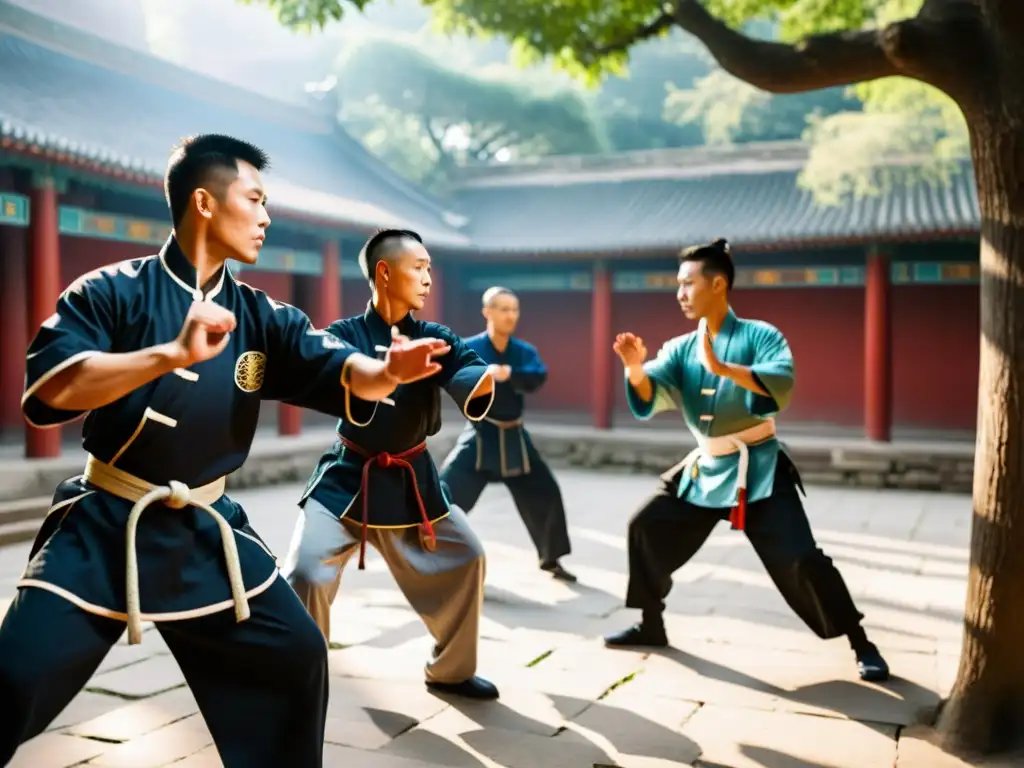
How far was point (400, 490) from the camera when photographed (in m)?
3.71

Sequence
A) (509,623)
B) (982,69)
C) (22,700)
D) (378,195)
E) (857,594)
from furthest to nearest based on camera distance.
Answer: (378,195) → (857,594) → (509,623) → (982,69) → (22,700)

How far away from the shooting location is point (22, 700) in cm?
206

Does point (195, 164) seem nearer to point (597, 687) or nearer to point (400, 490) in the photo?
point (400, 490)

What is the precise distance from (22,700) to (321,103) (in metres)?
15.4

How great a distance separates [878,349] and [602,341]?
145 inches

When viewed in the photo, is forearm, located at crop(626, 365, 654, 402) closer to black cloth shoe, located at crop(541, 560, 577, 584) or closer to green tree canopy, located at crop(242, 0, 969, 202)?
green tree canopy, located at crop(242, 0, 969, 202)

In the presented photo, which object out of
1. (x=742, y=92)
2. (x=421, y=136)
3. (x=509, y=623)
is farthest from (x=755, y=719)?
(x=421, y=136)

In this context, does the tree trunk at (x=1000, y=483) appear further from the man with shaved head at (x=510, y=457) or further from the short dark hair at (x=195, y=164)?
the man with shaved head at (x=510, y=457)

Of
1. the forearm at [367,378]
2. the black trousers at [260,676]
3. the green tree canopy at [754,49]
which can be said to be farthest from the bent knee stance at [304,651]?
the green tree canopy at [754,49]

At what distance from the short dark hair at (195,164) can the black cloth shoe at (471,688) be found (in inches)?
86.8

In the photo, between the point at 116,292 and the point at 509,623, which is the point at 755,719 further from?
the point at 116,292

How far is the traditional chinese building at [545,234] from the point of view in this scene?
10.4 meters

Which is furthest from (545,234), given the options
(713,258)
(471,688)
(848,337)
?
(471,688)

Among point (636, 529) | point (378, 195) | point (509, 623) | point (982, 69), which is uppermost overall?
point (378, 195)
